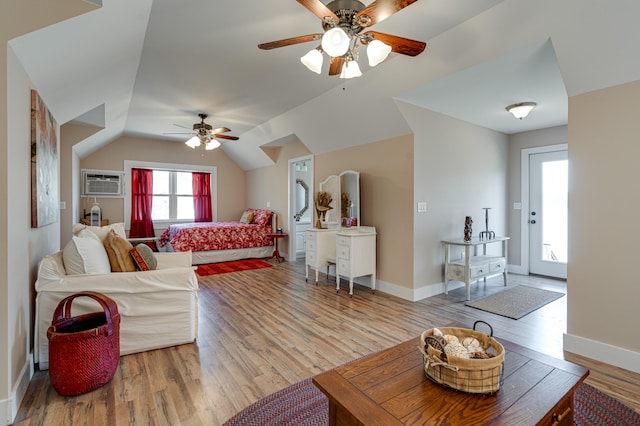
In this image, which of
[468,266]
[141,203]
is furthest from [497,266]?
[141,203]

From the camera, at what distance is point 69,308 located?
2018 mm

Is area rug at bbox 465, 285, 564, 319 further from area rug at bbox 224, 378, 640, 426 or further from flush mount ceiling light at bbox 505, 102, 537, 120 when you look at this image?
flush mount ceiling light at bbox 505, 102, 537, 120

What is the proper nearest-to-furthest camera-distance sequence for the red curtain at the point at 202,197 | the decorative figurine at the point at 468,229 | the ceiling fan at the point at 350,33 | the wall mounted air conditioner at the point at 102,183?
the ceiling fan at the point at 350,33 → the decorative figurine at the point at 468,229 → the wall mounted air conditioner at the point at 102,183 → the red curtain at the point at 202,197

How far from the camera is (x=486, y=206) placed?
4668 millimetres

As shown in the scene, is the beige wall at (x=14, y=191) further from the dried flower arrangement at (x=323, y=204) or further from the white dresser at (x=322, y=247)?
the dried flower arrangement at (x=323, y=204)

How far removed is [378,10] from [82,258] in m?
2.63

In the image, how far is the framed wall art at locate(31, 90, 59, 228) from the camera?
6.84ft

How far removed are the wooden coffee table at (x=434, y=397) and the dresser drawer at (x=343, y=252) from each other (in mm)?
2538

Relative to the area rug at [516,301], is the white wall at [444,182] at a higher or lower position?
higher

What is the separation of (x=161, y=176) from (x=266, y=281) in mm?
4284

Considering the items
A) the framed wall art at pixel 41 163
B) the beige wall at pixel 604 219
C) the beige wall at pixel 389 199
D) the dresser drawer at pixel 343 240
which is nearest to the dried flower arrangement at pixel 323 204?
the beige wall at pixel 389 199

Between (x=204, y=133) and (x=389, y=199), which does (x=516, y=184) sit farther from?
(x=204, y=133)

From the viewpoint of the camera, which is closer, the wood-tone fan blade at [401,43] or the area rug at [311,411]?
the area rug at [311,411]

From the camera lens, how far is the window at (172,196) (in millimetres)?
7004
